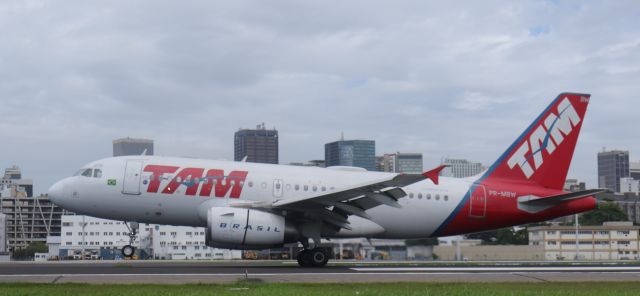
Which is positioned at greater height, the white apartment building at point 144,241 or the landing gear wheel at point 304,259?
the landing gear wheel at point 304,259

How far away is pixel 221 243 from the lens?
3127 centimetres

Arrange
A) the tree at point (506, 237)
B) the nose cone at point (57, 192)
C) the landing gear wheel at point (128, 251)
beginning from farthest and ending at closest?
the tree at point (506, 237) → the nose cone at point (57, 192) → the landing gear wheel at point (128, 251)

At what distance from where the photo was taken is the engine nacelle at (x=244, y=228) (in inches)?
1209

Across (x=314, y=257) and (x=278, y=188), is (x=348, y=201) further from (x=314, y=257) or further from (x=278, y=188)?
(x=278, y=188)

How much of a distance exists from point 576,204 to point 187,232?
71045mm

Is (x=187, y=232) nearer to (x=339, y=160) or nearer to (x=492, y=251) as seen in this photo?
(x=492, y=251)

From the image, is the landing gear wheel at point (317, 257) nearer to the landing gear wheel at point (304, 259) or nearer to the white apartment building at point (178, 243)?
the landing gear wheel at point (304, 259)

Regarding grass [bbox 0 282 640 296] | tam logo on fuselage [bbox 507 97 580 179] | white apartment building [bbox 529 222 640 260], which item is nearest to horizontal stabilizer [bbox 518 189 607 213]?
tam logo on fuselage [bbox 507 97 580 179]

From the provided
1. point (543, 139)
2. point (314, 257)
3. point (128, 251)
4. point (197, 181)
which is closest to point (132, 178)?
point (197, 181)

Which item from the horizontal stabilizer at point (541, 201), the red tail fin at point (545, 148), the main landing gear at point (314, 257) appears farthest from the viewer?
the red tail fin at point (545, 148)

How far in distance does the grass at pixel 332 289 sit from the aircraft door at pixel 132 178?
11951 mm

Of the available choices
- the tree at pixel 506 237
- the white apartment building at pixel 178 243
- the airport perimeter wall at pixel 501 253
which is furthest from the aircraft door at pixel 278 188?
the white apartment building at pixel 178 243

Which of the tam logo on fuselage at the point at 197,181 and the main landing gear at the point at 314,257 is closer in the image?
the main landing gear at the point at 314,257

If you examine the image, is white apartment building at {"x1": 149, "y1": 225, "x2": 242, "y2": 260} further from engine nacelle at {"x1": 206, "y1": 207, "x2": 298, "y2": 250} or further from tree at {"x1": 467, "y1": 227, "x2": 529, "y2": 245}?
engine nacelle at {"x1": 206, "y1": 207, "x2": 298, "y2": 250}
